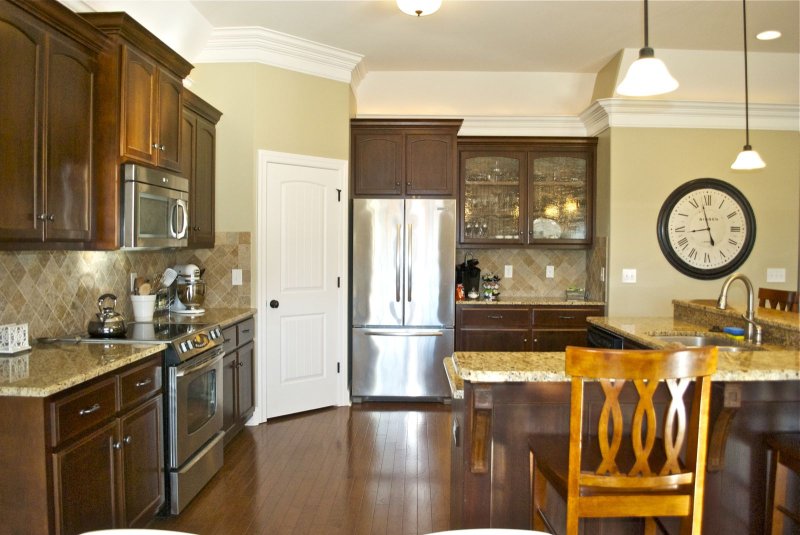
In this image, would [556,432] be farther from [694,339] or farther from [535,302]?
[535,302]

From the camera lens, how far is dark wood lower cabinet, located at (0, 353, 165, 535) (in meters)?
1.91

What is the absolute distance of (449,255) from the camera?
16.0 ft

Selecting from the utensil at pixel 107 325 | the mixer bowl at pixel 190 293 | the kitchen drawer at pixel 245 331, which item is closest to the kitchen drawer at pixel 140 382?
the utensil at pixel 107 325

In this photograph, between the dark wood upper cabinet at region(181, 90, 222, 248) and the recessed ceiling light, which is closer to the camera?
the dark wood upper cabinet at region(181, 90, 222, 248)

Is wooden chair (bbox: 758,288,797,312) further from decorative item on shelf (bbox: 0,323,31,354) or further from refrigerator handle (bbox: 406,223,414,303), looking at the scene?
decorative item on shelf (bbox: 0,323,31,354)

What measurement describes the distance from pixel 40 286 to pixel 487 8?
10.9 ft

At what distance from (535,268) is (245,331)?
298cm

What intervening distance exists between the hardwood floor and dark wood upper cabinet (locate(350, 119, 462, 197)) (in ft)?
6.49

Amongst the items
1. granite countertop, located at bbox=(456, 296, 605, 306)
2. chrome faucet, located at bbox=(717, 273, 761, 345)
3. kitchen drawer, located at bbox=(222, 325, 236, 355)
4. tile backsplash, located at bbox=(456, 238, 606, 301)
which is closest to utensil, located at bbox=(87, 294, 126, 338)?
kitchen drawer, located at bbox=(222, 325, 236, 355)

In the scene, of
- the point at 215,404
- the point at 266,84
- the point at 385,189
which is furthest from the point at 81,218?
the point at 385,189

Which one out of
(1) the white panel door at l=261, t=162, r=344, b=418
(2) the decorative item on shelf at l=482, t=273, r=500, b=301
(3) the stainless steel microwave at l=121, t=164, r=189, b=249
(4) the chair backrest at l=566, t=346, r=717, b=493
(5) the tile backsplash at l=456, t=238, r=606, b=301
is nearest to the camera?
(4) the chair backrest at l=566, t=346, r=717, b=493

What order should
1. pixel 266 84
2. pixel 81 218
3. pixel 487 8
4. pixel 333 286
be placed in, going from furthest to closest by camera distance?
pixel 333 286, pixel 266 84, pixel 487 8, pixel 81 218

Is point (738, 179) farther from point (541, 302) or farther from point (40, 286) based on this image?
point (40, 286)

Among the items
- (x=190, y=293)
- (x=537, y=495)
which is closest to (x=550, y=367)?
(x=537, y=495)
